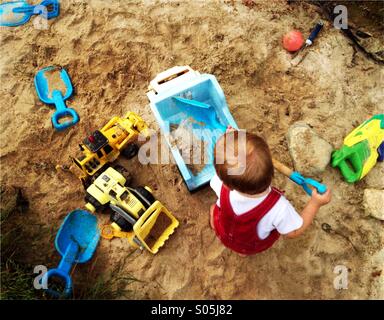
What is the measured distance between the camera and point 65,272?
1.72m

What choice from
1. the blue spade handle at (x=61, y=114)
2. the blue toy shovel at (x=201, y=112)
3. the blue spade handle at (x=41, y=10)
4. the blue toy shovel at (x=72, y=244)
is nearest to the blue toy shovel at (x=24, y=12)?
the blue spade handle at (x=41, y=10)

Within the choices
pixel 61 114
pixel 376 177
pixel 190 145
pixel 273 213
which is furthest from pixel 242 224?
pixel 61 114

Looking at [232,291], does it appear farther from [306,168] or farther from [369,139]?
[369,139]

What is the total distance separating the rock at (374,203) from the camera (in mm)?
1903

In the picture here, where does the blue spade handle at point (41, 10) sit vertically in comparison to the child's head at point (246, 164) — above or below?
above

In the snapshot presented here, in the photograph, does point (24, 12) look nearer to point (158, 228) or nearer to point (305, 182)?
point (158, 228)

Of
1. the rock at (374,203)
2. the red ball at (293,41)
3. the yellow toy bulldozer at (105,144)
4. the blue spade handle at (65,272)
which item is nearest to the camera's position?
the blue spade handle at (65,272)

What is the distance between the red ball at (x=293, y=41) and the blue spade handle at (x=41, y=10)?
1.50 m

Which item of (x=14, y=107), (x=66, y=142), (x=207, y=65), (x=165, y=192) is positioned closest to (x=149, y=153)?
(x=165, y=192)

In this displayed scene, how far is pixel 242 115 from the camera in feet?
6.99

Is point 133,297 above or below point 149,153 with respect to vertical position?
below

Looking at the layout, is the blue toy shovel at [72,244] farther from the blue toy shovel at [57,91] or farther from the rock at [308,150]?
the rock at [308,150]

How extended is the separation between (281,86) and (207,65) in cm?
48

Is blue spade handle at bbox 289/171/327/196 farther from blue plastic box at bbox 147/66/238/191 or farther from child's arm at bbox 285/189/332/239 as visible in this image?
blue plastic box at bbox 147/66/238/191
